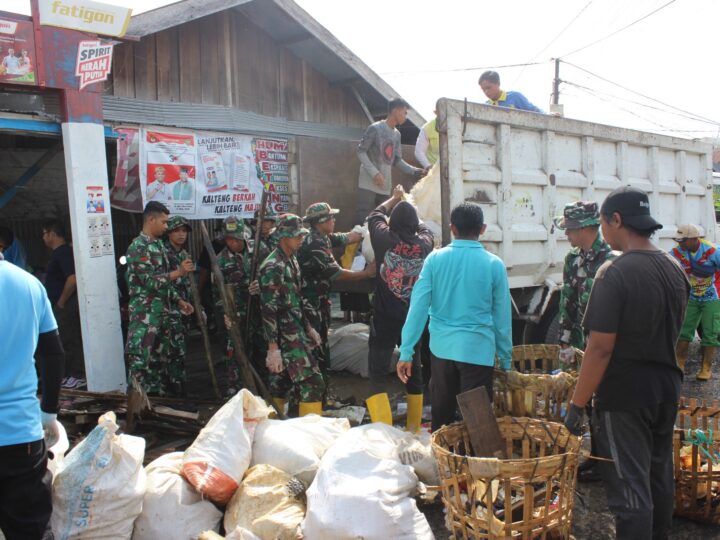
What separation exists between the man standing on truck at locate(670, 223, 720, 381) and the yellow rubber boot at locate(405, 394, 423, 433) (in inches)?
125

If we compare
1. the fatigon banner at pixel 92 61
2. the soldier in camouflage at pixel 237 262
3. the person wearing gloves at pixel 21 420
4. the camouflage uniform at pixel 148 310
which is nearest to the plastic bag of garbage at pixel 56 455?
the person wearing gloves at pixel 21 420

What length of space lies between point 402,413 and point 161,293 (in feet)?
7.18

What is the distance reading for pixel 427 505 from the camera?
323cm

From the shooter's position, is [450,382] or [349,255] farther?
[349,255]

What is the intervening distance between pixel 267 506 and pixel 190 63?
4.78m

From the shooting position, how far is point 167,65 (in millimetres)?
5828

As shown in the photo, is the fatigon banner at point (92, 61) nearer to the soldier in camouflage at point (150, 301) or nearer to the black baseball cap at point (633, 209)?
the soldier in camouflage at point (150, 301)

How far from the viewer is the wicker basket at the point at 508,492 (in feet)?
7.67

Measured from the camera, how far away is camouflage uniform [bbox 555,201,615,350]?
3.88 m

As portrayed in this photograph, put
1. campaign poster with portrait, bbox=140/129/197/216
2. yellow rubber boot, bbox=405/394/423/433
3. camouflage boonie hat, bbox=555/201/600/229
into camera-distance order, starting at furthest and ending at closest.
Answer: campaign poster with portrait, bbox=140/129/197/216
yellow rubber boot, bbox=405/394/423/433
camouflage boonie hat, bbox=555/201/600/229

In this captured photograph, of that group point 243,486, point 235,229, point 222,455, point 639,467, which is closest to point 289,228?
point 235,229

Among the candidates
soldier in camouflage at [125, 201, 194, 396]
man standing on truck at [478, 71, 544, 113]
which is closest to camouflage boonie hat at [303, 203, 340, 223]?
soldier in camouflage at [125, 201, 194, 396]

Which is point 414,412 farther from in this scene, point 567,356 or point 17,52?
point 17,52

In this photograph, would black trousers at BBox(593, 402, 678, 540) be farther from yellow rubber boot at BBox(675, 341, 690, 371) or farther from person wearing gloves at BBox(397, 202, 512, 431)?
yellow rubber boot at BBox(675, 341, 690, 371)
